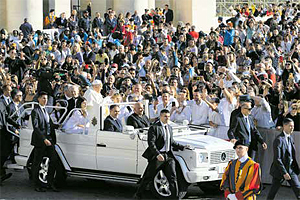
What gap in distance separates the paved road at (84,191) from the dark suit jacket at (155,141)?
0.95 meters

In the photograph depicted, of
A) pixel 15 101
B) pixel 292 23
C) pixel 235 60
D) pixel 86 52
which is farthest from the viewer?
pixel 292 23

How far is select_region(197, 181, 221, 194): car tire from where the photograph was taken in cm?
1436

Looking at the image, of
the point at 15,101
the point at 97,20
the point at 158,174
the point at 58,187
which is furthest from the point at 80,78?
the point at 97,20

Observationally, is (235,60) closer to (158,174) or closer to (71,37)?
(71,37)

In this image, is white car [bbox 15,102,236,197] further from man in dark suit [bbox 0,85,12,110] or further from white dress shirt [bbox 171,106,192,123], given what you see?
man in dark suit [bbox 0,85,12,110]

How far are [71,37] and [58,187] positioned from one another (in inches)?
586

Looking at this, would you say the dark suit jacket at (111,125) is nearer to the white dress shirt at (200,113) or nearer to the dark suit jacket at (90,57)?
the white dress shirt at (200,113)

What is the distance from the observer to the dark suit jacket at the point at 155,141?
43.7 ft

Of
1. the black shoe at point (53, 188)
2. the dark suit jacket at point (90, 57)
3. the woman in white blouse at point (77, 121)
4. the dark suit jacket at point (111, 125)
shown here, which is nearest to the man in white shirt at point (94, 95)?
the woman in white blouse at point (77, 121)

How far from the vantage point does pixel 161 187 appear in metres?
13.5

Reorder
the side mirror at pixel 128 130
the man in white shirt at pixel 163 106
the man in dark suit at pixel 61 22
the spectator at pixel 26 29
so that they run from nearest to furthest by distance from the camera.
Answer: the side mirror at pixel 128 130 < the man in white shirt at pixel 163 106 < the spectator at pixel 26 29 < the man in dark suit at pixel 61 22

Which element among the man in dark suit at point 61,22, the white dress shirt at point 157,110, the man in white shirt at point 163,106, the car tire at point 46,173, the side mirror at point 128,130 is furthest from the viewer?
the man in dark suit at point 61,22

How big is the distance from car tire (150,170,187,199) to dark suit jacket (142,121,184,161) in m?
0.38

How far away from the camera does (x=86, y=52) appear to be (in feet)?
86.5
